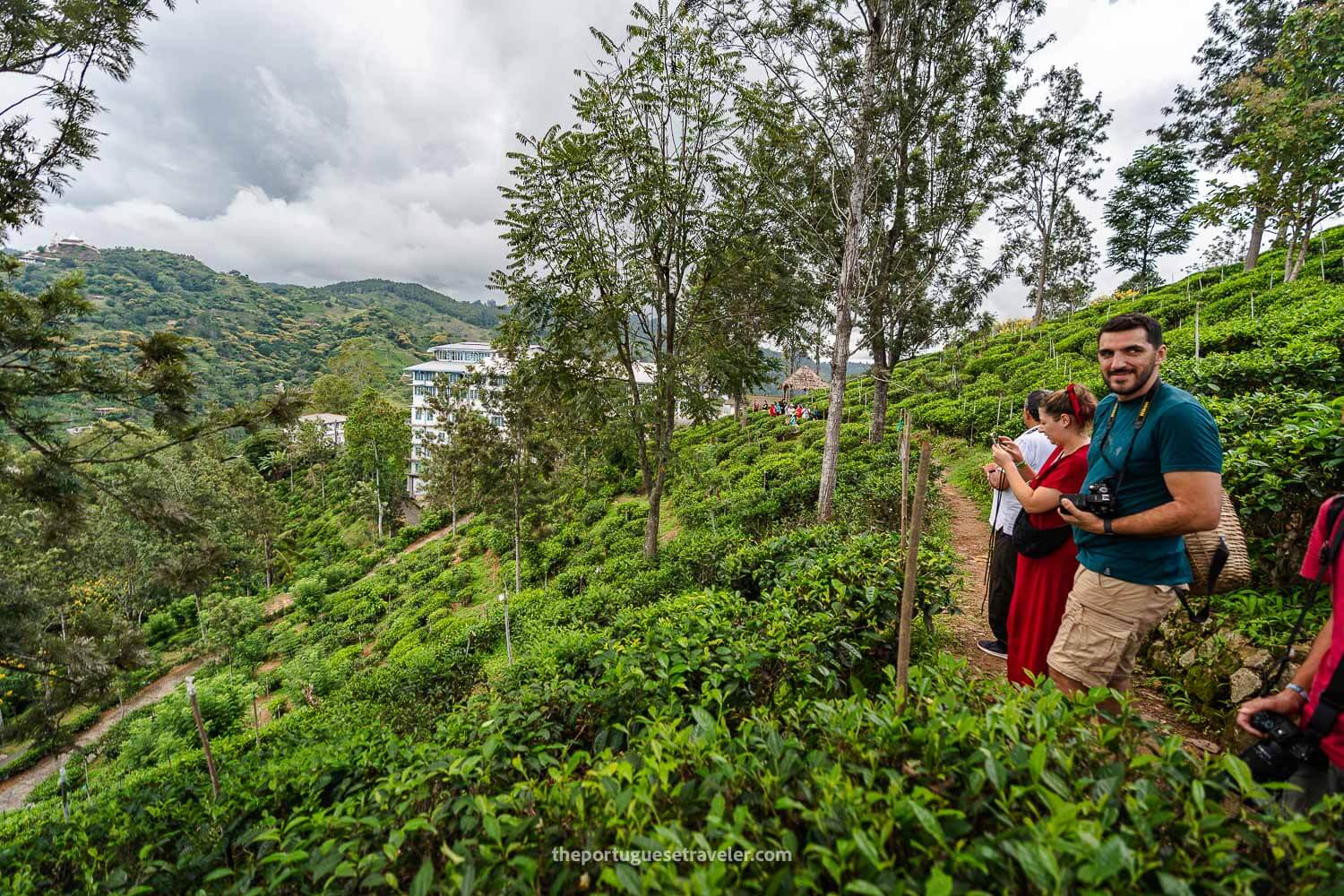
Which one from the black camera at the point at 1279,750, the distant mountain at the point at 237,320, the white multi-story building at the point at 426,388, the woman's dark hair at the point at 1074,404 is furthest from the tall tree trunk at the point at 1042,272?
Result: the distant mountain at the point at 237,320

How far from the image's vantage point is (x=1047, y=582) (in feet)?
8.75

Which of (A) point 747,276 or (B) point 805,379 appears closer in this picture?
(A) point 747,276

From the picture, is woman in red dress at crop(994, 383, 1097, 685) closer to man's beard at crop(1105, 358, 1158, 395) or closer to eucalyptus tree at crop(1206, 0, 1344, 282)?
man's beard at crop(1105, 358, 1158, 395)

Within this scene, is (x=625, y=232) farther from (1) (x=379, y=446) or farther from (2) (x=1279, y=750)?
(1) (x=379, y=446)

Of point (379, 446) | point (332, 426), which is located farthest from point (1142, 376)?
point (332, 426)

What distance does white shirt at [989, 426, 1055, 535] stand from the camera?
139 inches

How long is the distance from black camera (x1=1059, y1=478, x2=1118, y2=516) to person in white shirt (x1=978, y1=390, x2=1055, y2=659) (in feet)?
4.10

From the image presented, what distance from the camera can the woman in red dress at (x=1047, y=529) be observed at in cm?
256

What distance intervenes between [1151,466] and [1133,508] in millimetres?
190

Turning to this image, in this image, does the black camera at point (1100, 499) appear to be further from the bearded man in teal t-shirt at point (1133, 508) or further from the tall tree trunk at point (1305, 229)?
the tall tree trunk at point (1305, 229)

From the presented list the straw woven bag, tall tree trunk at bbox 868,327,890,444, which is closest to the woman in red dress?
the straw woven bag

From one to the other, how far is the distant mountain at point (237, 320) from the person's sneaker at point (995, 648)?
8089cm

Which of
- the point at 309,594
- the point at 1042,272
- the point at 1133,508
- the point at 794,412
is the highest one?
the point at 1042,272

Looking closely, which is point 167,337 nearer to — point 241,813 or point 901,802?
point 241,813
